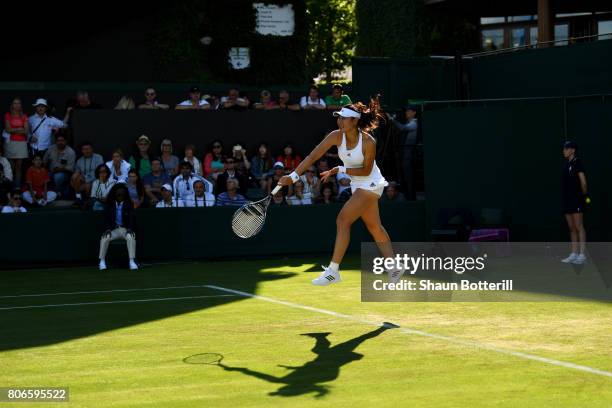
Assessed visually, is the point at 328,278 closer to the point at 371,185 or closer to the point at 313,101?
the point at 371,185

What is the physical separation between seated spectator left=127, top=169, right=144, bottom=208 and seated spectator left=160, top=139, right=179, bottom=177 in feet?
3.90

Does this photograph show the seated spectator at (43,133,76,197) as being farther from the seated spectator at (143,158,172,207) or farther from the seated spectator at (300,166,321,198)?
the seated spectator at (300,166,321,198)

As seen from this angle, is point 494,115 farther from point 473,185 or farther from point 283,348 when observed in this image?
point 283,348

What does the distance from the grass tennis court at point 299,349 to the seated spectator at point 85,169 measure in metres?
5.30

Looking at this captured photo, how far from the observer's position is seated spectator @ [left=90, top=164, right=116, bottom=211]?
20484 millimetres

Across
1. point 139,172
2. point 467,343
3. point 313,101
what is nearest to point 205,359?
point 467,343

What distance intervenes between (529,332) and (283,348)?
8.69 ft

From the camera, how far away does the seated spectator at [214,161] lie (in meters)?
22.7

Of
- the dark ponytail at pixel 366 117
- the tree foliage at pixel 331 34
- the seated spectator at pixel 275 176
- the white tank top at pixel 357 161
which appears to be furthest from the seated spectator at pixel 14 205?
the tree foliage at pixel 331 34

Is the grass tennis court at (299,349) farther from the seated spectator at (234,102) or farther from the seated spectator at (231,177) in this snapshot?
the seated spectator at (234,102)

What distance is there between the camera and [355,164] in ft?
41.5

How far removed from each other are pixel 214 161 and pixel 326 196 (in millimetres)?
2602

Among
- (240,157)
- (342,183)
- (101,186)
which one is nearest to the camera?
(101,186)

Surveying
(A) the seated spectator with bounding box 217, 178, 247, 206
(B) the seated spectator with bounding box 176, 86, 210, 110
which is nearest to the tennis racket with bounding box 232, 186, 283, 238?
(A) the seated spectator with bounding box 217, 178, 247, 206
